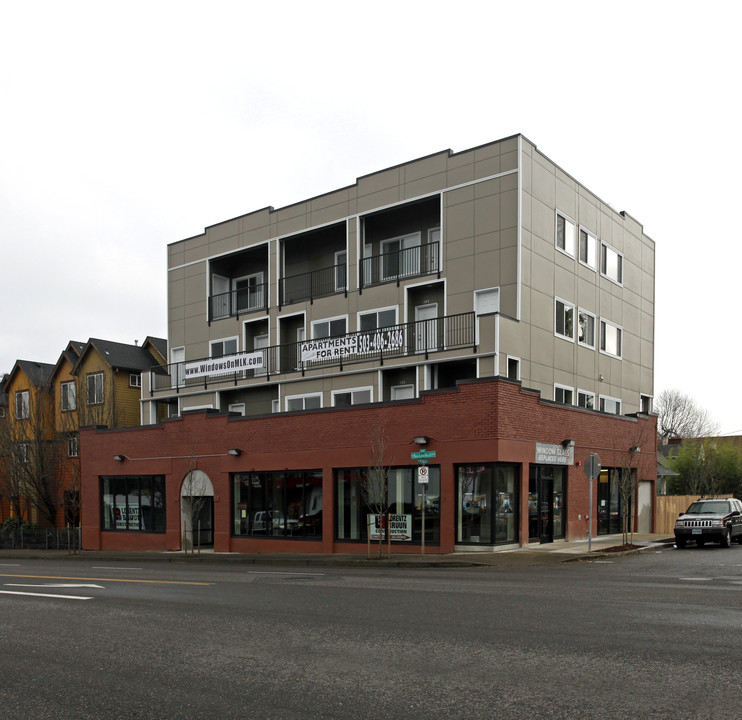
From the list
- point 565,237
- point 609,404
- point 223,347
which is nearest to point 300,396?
point 223,347

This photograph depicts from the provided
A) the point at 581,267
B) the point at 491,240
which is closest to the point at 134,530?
the point at 491,240

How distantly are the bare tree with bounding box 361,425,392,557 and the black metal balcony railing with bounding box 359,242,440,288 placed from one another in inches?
299

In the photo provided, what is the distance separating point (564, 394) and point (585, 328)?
332 cm

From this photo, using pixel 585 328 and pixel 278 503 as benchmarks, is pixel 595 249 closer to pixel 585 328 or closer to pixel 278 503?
pixel 585 328

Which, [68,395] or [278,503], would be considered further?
[68,395]

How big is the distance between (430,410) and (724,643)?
16.8m

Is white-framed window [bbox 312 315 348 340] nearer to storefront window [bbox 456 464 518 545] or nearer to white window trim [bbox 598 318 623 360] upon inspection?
storefront window [bbox 456 464 518 545]

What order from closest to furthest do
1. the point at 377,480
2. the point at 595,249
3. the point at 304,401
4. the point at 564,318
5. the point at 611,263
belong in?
the point at 377,480 → the point at 564,318 → the point at 304,401 → the point at 595,249 → the point at 611,263

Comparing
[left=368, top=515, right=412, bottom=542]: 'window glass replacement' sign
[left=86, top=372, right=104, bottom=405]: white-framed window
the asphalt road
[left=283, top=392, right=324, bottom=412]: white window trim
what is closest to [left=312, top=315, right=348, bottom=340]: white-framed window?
[left=283, top=392, right=324, bottom=412]: white window trim

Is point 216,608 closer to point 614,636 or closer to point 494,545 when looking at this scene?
point 614,636

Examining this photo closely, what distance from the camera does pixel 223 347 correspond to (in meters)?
37.5

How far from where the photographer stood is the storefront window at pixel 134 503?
33.9 meters

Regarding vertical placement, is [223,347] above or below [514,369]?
above

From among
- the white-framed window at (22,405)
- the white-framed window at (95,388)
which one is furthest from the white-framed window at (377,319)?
the white-framed window at (22,405)
